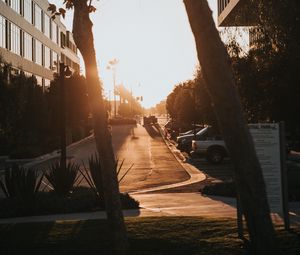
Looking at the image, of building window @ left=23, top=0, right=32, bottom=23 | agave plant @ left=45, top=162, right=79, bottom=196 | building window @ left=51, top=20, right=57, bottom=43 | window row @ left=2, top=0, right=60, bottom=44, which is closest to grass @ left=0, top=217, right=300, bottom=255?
agave plant @ left=45, top=162, right=79, bottom=196

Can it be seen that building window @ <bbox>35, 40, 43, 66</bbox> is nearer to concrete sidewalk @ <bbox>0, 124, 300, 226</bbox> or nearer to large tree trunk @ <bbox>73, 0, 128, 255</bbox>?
concrete sidewalk @ <bbox>0, 124, 300, 226</bbox>

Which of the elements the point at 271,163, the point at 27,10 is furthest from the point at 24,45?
the point at 271,163

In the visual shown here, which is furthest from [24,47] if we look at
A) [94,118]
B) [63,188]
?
[94,118]

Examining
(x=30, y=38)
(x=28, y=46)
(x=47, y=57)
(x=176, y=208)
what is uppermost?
(x=30, y=38)

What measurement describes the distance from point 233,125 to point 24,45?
2163 inches

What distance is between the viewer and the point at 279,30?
460 inches

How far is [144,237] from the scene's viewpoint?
28.1 ft

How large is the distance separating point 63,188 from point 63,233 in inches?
219

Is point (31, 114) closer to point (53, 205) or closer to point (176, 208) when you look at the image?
point (53, 205)

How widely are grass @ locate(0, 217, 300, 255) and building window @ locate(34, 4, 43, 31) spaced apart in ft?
189

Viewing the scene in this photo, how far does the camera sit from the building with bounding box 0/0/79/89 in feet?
169

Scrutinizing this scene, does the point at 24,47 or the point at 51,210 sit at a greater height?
the point at 24,47

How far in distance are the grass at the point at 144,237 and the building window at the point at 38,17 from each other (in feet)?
189

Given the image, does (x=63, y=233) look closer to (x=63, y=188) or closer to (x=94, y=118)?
(x=94, y=118)
